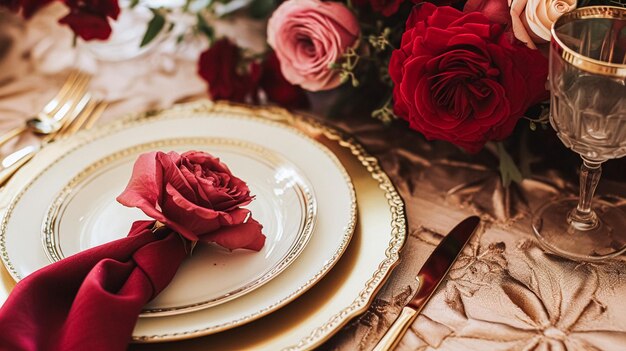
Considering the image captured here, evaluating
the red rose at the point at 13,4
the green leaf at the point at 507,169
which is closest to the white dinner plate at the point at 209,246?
the green leaf at the point at 507,169

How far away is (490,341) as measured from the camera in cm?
56

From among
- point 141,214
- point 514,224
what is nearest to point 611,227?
point 514,224

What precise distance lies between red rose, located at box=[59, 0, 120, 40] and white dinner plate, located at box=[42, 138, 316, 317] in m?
0.20

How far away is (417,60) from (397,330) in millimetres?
253

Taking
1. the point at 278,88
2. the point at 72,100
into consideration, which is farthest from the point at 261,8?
the point at 72,100

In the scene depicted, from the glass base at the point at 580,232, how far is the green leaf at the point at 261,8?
20.8 inches

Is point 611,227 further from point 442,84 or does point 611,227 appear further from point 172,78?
point 172,78

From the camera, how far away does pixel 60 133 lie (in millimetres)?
854

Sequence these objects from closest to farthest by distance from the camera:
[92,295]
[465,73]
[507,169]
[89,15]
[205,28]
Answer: [92,295] → [465,73] → [507,169] → [89,15] → [205,28]

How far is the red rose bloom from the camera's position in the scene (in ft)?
2.93

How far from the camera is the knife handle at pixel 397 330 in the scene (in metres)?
0.55

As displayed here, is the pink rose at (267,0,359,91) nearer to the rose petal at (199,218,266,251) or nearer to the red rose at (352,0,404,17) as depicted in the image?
the red rose at (352,0,404,17)

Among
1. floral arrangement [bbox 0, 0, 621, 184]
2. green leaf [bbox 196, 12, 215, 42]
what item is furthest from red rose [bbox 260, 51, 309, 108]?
green leaf [bbox 196, 12, 215, 42]

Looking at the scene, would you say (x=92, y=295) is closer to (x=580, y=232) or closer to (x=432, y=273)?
(x=432, y=273)
